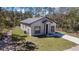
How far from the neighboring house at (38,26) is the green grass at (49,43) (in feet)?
0.30

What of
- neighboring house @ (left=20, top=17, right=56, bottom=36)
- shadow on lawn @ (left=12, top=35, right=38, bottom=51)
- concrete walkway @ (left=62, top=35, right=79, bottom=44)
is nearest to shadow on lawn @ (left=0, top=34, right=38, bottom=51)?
shadow on lawn @ (left=12, top=35, right=38, bottom=51)

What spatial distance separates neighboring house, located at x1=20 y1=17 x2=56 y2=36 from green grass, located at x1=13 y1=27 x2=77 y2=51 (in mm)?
91

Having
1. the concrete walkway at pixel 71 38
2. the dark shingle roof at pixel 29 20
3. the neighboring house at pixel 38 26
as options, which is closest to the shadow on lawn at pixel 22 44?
the neighboring house at pixel 38 26

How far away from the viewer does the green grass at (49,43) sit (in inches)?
128

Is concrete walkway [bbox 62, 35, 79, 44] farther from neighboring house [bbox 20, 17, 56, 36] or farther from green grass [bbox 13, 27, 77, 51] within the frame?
neighboring house [bbox 20, 17, 56, 36]

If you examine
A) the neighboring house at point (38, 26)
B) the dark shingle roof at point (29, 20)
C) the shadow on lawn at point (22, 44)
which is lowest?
the shadow on lawn at point (22, 44)

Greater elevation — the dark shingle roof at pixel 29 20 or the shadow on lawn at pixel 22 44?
the dark shingle roof at pixel 29 20

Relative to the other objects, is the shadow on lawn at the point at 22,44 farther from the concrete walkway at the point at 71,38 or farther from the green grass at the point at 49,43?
the concrete walkway at the point at 71,38

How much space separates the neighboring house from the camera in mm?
3262

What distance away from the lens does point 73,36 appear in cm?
325

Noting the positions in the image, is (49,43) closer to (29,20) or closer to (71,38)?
(71,38)
